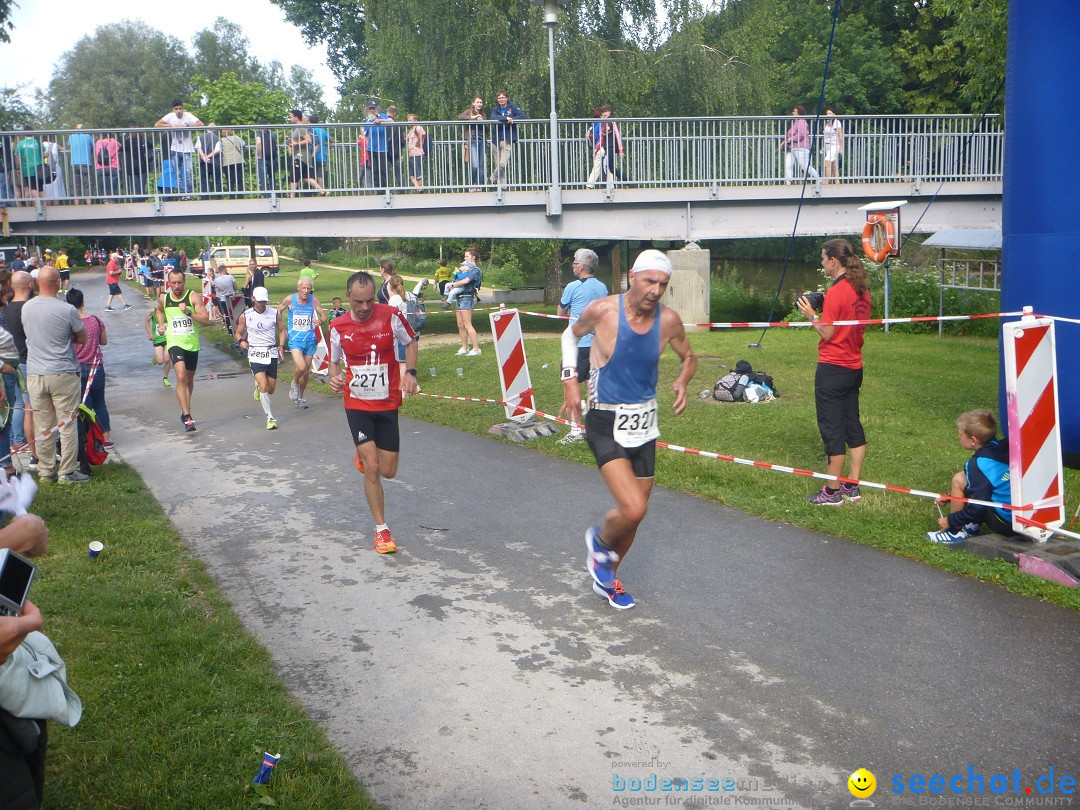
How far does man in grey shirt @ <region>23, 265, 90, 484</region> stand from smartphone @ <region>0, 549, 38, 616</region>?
705 centimetres

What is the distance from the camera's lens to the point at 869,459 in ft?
32.9

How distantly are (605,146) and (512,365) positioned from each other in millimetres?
11625

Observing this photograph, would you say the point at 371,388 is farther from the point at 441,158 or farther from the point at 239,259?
the point at 239,259

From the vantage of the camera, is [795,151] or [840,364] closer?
[840,364]

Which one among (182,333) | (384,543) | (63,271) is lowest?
(384,543)

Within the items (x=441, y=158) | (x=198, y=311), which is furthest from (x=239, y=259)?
(x=198, y=311)

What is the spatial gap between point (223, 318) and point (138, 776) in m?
22.6

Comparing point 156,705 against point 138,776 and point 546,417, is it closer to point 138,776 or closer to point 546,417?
point 138,776

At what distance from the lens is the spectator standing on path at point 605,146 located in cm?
2259

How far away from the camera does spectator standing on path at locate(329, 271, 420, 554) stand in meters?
7.64

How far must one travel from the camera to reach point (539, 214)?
75.1 feet

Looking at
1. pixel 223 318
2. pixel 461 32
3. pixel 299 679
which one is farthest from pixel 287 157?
pixel 299 679

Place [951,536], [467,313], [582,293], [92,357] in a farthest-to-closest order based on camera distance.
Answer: [467,313]
[582,293]
[92,357]
[951,536]

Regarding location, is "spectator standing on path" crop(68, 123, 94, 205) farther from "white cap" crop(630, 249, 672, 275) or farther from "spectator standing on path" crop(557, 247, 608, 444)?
"white cap" crop(630, 249, 672, 275)
